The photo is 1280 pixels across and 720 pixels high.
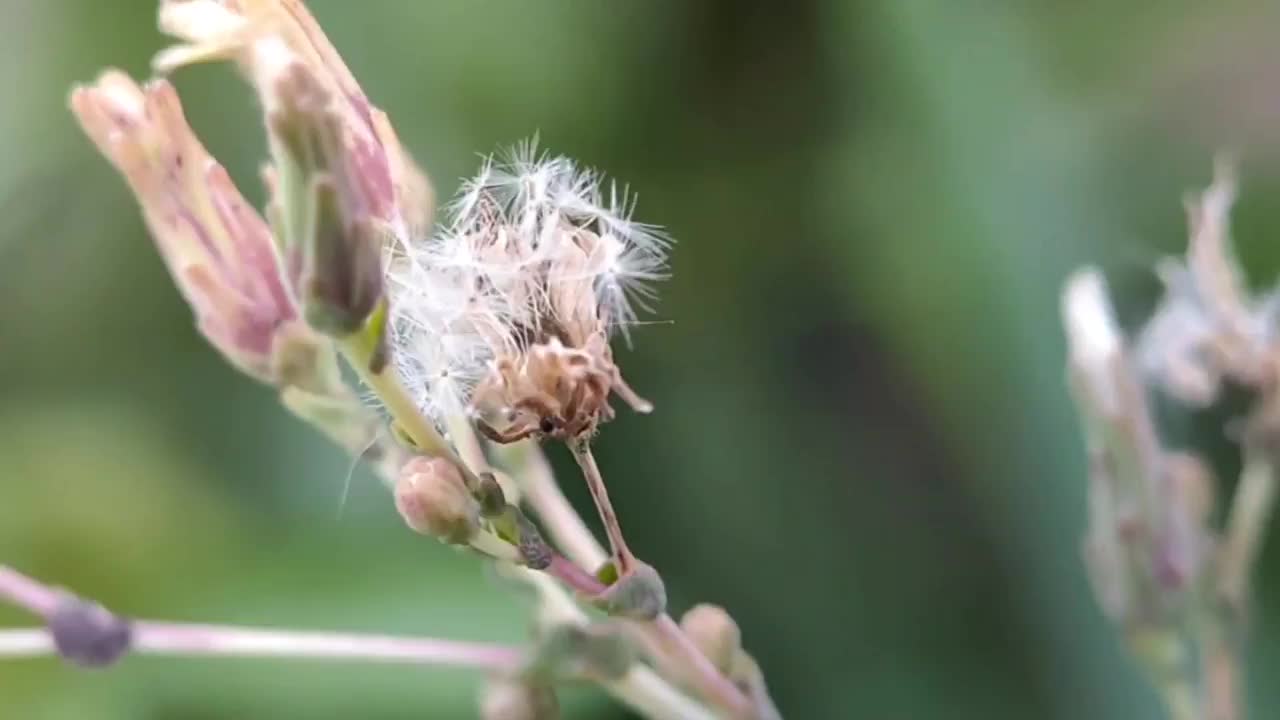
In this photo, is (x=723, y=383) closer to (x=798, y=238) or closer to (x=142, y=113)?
(x=798, y=238)

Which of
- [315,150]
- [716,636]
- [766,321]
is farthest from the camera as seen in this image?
[766,321]

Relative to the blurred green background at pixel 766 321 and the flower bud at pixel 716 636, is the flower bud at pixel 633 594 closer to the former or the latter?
the flower bud at pixel 716 636

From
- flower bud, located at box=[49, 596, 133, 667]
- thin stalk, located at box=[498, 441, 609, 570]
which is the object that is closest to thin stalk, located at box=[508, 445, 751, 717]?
thin stalk, located at box=[498, 441, 609, 570]

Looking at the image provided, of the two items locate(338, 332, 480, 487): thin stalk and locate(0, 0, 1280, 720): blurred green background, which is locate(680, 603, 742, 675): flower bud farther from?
locate(0, 0, 1280, 720): blurred green background

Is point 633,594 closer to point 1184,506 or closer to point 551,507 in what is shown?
point 551,507

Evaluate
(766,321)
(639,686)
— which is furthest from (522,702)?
(766,321)

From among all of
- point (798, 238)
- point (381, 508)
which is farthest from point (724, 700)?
point (798, 238)

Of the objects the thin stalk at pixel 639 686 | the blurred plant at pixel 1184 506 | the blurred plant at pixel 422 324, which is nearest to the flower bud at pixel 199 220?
the blurred plant at pixel 422 324
